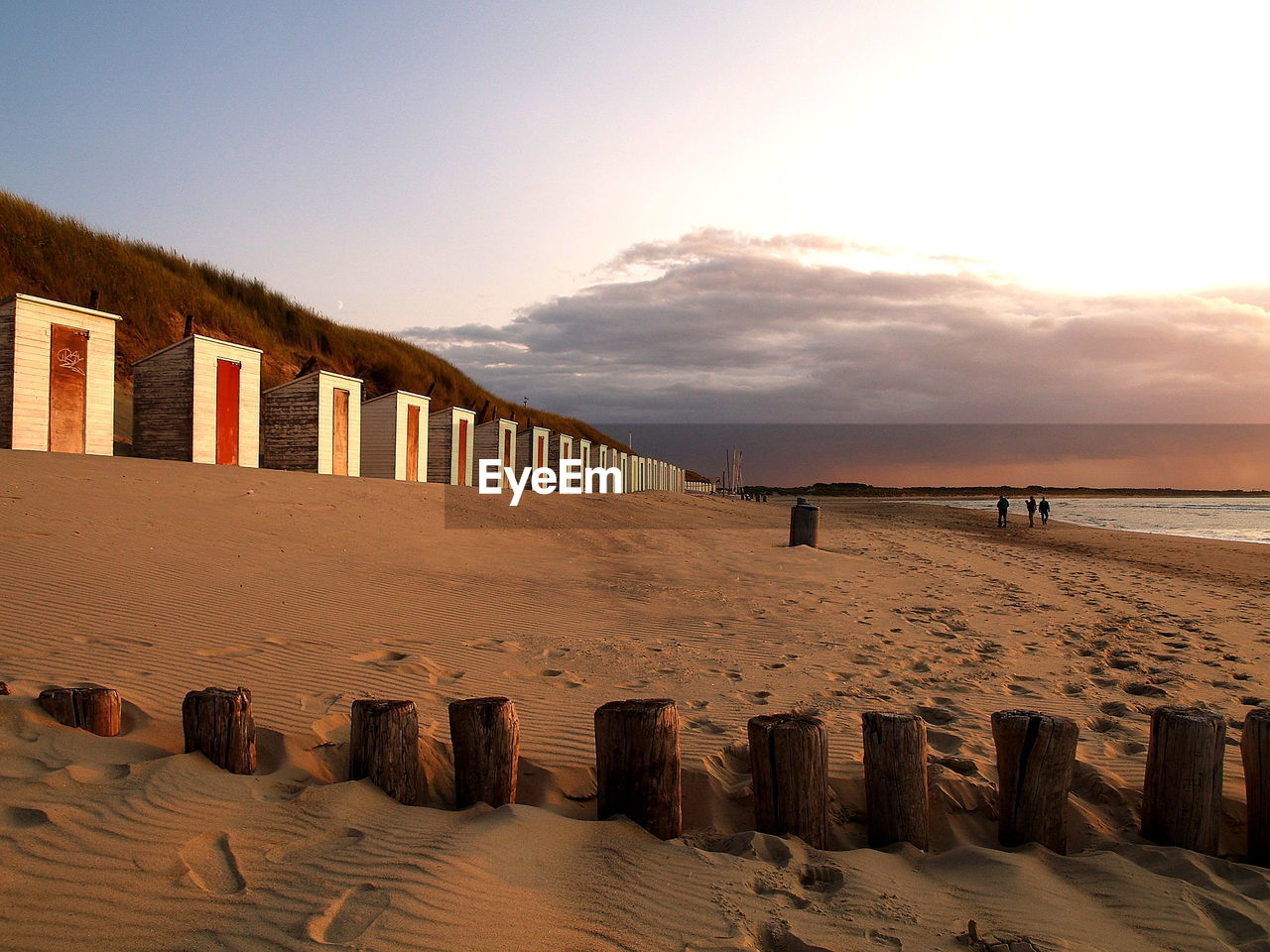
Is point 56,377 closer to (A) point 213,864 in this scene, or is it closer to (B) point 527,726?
(B) point 527,726

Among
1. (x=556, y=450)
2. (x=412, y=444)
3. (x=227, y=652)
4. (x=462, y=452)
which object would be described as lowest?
(x=227, y=652)

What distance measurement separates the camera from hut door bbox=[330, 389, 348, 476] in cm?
2150

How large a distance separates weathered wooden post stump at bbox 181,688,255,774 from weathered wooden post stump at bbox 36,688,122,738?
1.84 feet

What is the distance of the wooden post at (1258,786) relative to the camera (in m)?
3.41

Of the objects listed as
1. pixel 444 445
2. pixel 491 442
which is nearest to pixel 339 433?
pixel 444 445

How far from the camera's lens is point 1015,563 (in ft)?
62.8

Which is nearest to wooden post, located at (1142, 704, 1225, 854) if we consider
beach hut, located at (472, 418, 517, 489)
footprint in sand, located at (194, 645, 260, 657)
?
footprint in sand, located at (194, 645, 260, 657)

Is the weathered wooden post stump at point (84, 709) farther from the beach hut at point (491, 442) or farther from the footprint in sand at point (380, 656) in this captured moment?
the beach hut at point (491, 442)

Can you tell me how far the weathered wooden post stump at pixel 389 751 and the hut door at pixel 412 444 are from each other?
22.0 metres

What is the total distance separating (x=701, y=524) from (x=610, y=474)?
75.7 ft

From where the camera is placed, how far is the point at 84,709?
386 centimetres

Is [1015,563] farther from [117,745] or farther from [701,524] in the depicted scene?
[117,745]

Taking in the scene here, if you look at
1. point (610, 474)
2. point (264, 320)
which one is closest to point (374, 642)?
point (264, 320)

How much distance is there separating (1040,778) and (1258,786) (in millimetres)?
960
